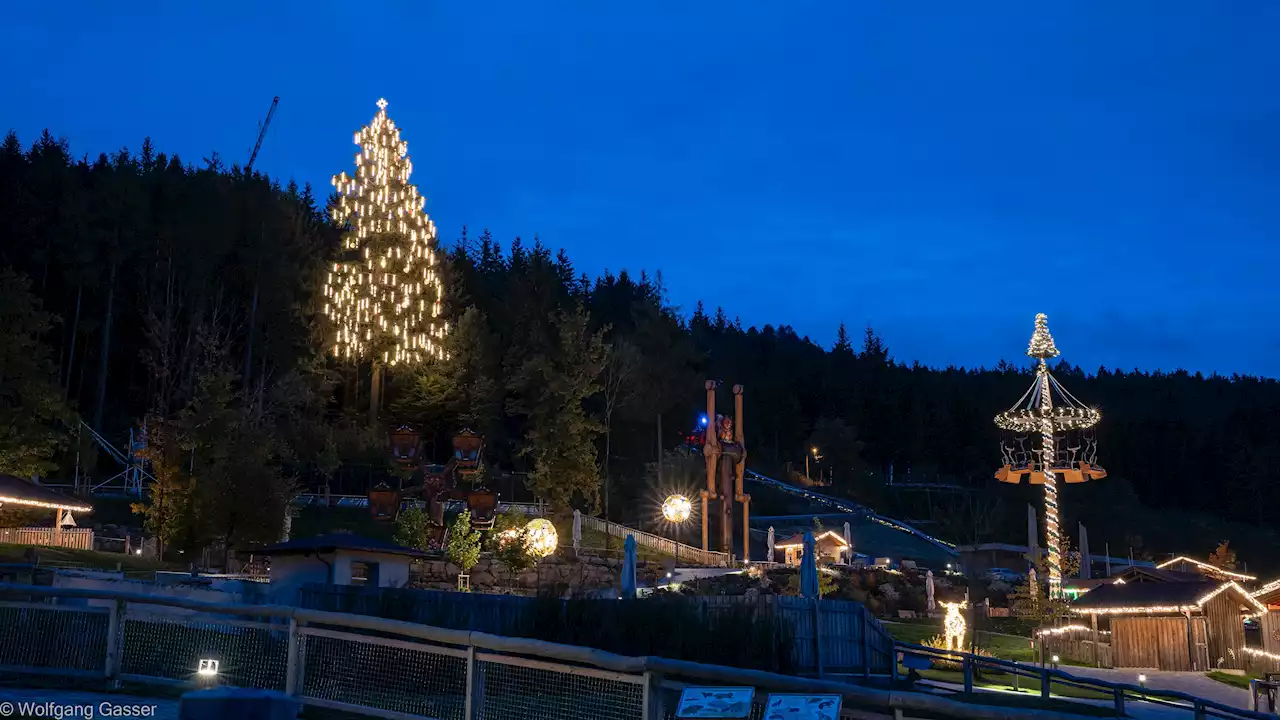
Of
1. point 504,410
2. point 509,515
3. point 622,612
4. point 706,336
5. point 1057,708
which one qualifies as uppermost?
point 706,336

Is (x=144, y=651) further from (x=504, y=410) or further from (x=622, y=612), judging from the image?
(x=504, y=410)

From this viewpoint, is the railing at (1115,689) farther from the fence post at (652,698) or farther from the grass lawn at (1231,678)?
the fence post at (652,698)

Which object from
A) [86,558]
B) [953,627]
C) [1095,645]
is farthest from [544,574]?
[1095,645]

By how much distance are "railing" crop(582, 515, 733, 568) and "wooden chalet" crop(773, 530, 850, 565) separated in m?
4.10

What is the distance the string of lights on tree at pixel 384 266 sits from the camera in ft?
178

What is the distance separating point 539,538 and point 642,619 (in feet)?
61.4

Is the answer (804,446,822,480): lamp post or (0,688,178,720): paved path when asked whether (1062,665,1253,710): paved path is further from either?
(804,446,822,480): lamp post

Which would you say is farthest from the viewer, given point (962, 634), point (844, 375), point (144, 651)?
point (844, 375)

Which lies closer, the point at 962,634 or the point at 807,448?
the point at 962,634

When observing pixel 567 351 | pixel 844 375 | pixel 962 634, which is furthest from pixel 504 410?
pixel 844 375

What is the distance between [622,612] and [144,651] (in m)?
7.49

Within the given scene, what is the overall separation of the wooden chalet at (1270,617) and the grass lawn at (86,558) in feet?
98.0

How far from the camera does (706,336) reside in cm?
12431

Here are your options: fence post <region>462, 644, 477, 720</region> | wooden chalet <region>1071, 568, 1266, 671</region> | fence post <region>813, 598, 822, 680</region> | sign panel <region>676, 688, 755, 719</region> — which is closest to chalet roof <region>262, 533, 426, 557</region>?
fence post <region>813, 598, 822, 680</region>
